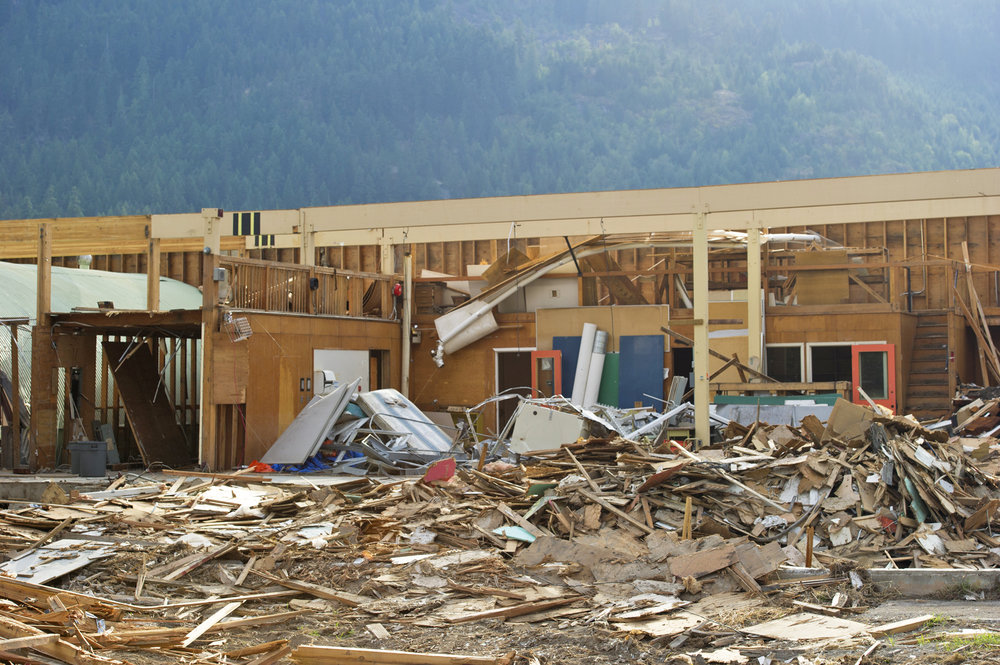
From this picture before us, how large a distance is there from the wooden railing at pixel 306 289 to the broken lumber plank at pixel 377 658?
39.4 ft

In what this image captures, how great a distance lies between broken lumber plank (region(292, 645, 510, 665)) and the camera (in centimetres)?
711

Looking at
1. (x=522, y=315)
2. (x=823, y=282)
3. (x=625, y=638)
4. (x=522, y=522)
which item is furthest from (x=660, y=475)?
(x=823, y=282)

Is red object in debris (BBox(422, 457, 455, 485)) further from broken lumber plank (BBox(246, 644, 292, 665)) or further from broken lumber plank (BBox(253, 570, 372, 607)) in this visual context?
broken lumber plank (BBox(246, 644, 292, 665))

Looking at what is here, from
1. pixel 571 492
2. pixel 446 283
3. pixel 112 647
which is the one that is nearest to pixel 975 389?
pixel 446 283

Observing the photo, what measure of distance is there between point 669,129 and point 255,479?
125 meters

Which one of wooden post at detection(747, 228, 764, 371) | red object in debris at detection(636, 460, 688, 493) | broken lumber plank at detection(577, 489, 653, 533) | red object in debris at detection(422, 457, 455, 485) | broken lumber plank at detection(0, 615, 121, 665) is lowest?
broken lumber plank at detection(0, 615, 121, 665)

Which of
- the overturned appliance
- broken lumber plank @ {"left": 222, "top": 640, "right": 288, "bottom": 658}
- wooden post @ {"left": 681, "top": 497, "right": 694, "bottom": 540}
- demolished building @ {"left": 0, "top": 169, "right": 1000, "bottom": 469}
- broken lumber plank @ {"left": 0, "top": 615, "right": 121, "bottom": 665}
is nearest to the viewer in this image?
broken lumber plank @ {"left": 0, "top": 615, "right": 121, "bottom": 665}

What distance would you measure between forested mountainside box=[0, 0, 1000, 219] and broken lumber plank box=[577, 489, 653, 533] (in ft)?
296

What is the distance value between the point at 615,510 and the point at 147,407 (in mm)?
11755

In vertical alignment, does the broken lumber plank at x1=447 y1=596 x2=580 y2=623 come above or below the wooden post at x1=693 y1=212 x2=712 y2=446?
below

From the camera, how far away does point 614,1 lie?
16738cm

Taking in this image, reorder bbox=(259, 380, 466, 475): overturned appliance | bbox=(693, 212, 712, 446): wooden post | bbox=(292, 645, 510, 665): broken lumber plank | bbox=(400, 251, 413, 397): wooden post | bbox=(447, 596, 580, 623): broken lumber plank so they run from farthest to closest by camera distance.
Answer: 1. bbox=(400, 251, 413, 397): wooden post
2. bbox=(259, 380, 466, 475): overturned appliance
3. bbox=(693, 212, 712, 446): wooden post
4. bbox=(447, 596, 580, 623): broken lumber plank
5. bbox=(292, 645, 510, 665): broken lumber plank

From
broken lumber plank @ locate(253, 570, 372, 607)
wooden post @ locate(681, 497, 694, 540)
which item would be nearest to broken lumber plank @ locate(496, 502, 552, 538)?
wooden post @ locate(681, 497, 694, 540)

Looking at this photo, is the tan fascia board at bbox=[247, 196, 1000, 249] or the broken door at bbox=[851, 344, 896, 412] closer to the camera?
the tan fascia board at bbox=[247, 196, 1000, 249]
